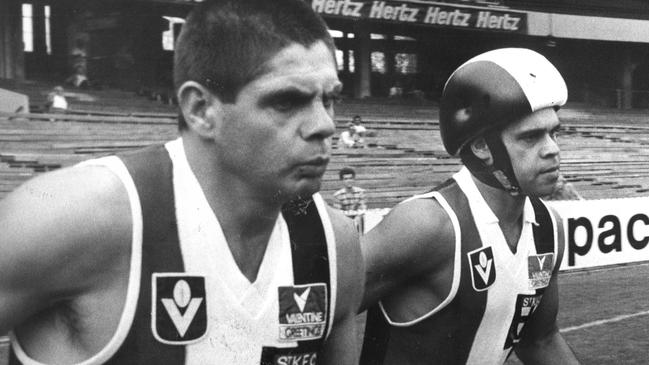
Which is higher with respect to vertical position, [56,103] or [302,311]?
[302,311]

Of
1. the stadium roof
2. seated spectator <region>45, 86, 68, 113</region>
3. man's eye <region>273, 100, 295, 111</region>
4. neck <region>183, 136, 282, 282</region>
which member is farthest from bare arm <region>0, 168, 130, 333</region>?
the stadium roof

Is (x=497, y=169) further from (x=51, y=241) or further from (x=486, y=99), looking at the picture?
(x=51, y=241)

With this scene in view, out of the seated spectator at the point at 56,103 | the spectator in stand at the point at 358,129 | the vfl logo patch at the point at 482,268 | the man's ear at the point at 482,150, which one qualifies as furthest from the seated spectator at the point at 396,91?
the vfl logo patch at the point at 482,268

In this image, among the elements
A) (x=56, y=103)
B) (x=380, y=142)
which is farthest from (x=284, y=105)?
(x=380, y=142)

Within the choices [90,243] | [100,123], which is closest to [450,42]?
[100,123]

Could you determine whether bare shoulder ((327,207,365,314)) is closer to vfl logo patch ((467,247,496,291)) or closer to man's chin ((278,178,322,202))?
man's chin ((278,178,322,202))

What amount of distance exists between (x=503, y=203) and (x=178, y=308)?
1903mm

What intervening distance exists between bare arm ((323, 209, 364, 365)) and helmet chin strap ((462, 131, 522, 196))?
1.38 m

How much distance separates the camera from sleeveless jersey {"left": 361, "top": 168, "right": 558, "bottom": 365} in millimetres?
3523

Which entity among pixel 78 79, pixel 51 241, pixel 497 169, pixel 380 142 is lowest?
pixel 380 142

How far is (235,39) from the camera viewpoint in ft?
7.12

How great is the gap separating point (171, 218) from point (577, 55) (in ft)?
110

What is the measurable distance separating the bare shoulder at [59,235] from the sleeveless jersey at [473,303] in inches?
66.8

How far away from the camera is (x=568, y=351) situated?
3947 mm
